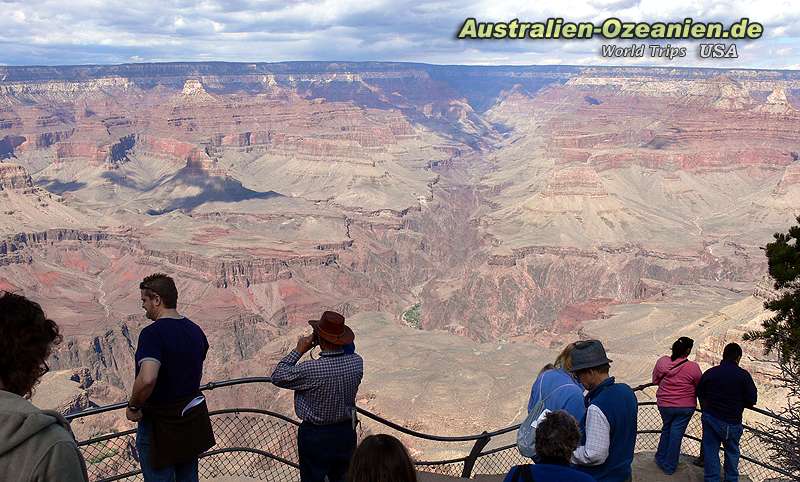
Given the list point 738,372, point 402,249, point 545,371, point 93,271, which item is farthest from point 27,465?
point 402,249

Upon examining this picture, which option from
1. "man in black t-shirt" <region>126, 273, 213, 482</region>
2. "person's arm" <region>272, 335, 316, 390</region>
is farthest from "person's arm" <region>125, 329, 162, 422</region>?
"person's arm" <region>272, 335, 316, 390</region>

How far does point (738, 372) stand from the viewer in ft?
30.5

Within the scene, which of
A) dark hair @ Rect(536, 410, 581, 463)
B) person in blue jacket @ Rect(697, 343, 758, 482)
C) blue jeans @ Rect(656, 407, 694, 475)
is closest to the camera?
dark hair @ Rect(536, 410, 581, 463)

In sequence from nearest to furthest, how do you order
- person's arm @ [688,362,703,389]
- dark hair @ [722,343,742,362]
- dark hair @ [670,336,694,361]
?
dark hair @ [722,343,742,362] → dark hair @ [670,336,694,361] → person's arm @ [688,362,703,389]

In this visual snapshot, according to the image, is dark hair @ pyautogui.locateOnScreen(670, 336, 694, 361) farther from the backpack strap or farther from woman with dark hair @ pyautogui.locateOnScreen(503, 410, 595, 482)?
the backpack strap

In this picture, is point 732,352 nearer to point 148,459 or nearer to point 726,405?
point 726,405

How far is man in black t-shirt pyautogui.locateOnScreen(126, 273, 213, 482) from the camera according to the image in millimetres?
6078

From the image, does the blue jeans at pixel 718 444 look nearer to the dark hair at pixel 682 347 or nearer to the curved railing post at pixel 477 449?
the dark hair at pixel 682 347

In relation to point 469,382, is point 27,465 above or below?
above

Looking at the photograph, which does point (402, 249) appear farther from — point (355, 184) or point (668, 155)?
point (668, 155)

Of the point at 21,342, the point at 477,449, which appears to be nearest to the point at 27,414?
the point at 21,342

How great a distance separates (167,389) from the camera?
20.5ft

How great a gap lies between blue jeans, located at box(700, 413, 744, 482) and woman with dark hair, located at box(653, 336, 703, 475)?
32 cm

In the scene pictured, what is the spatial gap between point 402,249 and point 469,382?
79.5 m
